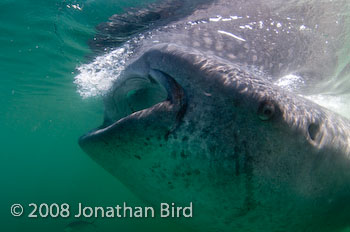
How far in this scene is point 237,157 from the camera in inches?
65.4

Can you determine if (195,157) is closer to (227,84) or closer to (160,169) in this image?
(160,169)

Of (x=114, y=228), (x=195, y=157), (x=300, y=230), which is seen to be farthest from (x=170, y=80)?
(x=114, y=228)

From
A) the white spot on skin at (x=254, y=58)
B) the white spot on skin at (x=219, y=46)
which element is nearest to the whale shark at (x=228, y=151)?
the white spot on skin at (x=219, y=46)

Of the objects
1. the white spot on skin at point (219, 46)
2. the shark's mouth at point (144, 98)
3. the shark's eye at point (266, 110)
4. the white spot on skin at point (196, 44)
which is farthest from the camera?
the white spot on skin at point (196, 44)

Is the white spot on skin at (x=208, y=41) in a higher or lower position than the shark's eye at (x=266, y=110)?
lower

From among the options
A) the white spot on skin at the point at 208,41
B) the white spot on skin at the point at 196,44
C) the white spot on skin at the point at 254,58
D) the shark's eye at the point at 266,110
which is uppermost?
the shark's eye at the point at 266,110

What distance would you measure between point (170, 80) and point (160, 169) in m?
0.74

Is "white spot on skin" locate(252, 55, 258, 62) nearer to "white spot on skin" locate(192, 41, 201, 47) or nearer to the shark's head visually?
"white spot on skin" locate(192, 41, 201, 47)

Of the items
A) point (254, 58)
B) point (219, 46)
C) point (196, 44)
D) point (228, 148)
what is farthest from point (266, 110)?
point (196, 44)

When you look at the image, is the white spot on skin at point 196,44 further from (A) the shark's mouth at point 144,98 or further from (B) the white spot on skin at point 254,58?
(A) the shark's mouth at point 144,98

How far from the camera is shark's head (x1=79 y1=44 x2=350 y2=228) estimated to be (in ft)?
5.49

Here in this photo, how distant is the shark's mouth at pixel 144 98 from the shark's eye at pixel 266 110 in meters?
0.55

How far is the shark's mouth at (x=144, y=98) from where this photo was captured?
178cm

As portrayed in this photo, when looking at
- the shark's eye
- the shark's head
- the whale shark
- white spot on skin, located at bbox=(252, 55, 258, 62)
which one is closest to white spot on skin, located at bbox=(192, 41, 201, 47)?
white spot on skin, located at bbox=(252, 55, 258, 62)
